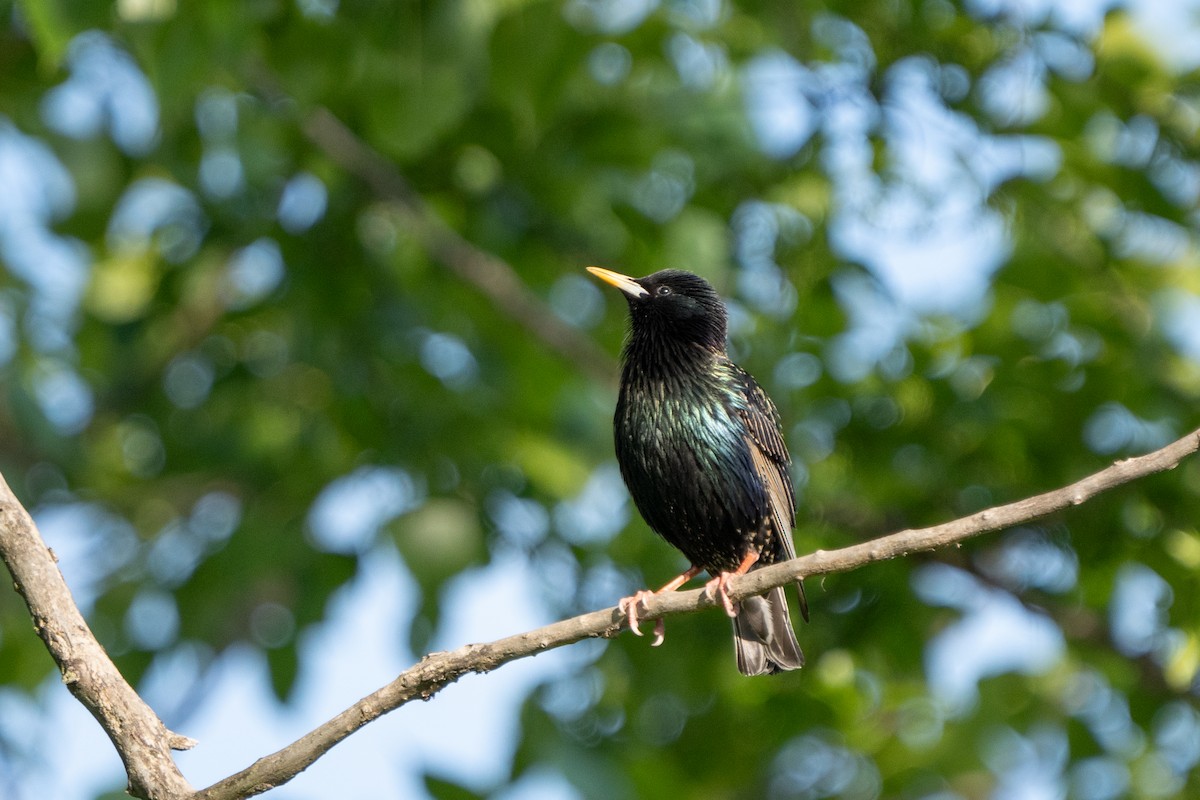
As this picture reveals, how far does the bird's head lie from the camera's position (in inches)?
205

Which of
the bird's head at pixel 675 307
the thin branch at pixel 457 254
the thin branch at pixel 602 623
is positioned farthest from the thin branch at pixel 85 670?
the thin branch at pixel 457 254

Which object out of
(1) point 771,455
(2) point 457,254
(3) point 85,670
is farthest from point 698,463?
(2) point 457,254

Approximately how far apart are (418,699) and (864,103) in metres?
3.71

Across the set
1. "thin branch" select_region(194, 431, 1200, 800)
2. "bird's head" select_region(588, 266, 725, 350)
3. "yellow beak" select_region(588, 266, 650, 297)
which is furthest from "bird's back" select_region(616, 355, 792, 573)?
"thin branch" select_region(194, 431, 1200, 800)

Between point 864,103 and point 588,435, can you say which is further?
point 588,435

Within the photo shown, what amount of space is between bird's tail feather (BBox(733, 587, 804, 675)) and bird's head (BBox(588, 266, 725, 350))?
3.24ft

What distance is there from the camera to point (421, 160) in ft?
22.6

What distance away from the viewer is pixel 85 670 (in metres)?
2.98

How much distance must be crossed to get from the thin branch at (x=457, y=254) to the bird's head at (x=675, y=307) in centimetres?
164

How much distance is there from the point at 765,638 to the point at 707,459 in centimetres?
72

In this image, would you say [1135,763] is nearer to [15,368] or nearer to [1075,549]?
[1075,549]

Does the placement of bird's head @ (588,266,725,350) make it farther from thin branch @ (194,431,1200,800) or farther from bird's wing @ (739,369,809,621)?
thin branch @ (194,431,1200,800)

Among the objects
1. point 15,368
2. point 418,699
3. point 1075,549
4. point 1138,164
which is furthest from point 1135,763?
point 15,368

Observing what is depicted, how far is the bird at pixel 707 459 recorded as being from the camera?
15.9 ft
